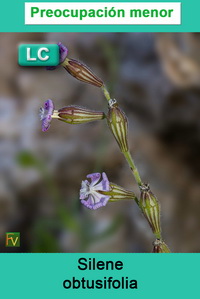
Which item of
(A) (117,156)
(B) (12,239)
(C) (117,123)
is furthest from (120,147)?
(A) (117,156)

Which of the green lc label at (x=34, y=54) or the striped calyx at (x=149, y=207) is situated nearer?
the striped calyx at (x=149, y=207)

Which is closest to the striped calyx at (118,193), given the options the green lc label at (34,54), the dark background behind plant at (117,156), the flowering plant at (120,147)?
the flowering plant at (120,147)

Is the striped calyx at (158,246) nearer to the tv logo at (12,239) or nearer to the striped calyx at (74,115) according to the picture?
the striped calyx at (74,115)

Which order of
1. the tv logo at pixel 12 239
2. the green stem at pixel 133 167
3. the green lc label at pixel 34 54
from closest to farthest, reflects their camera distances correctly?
1. the green stem at pixel 133 167
2. the green lc label at pixel 34 54
3. the tv logo at pixel 12 239

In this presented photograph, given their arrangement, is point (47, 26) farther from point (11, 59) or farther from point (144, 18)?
point (11, 59)

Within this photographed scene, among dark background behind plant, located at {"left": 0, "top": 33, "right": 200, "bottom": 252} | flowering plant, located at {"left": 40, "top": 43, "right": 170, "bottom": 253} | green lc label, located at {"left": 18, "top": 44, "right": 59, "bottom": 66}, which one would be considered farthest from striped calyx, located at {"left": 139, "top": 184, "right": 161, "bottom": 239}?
dark background behind plant, located at {"left": 0, "top": 33, "right": 200, "bottom": 252}

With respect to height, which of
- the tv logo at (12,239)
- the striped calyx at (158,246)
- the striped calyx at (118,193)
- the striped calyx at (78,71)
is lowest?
the striped calyx at (158,246)

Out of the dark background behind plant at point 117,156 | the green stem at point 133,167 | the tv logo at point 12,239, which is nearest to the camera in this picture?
the green stem at point 133,167
